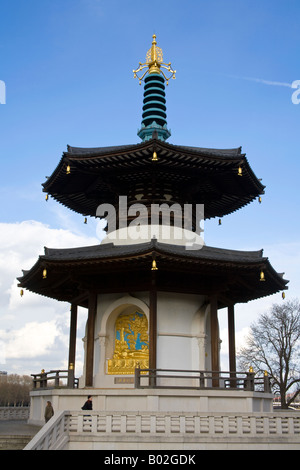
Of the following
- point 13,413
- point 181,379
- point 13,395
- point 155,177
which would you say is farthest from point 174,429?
point 13,395

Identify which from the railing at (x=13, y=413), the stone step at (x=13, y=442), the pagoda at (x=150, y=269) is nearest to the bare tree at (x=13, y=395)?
the railing at (x=13, y=413)

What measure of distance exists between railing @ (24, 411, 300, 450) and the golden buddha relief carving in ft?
16.0

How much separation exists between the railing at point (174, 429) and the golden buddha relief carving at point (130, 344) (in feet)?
16.0

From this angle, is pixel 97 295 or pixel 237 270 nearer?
pixel 237 270

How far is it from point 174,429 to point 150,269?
641 cm

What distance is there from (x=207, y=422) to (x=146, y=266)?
6.48 m

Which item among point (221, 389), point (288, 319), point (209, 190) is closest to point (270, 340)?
point (288, 319)

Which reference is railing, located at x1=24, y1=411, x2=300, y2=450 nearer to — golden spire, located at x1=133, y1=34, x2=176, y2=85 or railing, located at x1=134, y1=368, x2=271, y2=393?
railing, located at x1=134, y1=368, x2=271, y2=393

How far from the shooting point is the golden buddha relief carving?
2114 centimetres

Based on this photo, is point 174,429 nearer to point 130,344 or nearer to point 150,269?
point 130,344

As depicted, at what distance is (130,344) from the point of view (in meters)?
21.6

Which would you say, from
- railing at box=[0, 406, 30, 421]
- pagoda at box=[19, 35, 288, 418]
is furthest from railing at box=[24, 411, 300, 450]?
railing at box=[0, 406, 30, 421]

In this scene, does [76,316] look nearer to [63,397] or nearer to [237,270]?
[63,397]

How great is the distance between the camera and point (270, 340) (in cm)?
4869
